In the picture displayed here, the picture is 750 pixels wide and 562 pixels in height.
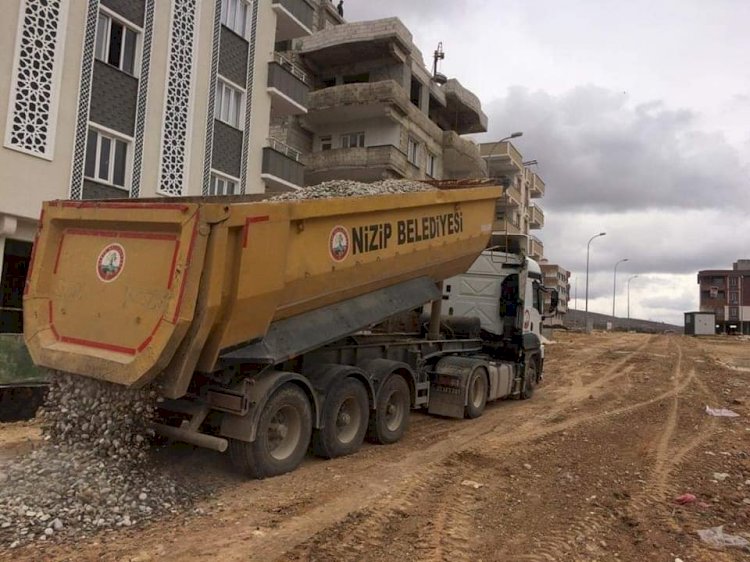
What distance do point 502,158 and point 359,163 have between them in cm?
2210

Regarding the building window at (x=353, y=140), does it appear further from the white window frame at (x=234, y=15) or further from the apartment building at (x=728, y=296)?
the apartment building at (x=728, y=296)

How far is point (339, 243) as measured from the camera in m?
6.30

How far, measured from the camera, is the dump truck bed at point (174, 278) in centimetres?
480

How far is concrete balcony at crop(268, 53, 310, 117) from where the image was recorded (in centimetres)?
2036

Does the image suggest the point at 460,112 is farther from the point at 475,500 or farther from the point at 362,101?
the point at 475,500

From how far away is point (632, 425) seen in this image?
9.41 meters

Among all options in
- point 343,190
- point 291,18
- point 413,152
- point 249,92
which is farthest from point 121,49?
point 413,152

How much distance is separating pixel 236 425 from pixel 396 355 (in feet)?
11.5

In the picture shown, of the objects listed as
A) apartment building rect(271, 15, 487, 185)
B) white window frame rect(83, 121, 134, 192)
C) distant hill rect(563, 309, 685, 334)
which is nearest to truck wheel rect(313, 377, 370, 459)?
white window frame rect(83, 121, 134, 192)

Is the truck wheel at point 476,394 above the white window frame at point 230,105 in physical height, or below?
below

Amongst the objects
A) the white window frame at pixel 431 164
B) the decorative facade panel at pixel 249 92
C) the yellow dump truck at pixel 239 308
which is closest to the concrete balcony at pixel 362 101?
the white window frame at pixel 431 164

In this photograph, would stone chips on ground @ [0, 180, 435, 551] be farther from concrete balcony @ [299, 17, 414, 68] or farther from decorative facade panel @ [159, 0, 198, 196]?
concrete balcony @ [299, 17, 414, 68]

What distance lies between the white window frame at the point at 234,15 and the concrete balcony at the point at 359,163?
8.22 m

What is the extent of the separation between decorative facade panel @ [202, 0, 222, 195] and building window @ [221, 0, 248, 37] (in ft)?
1.42
